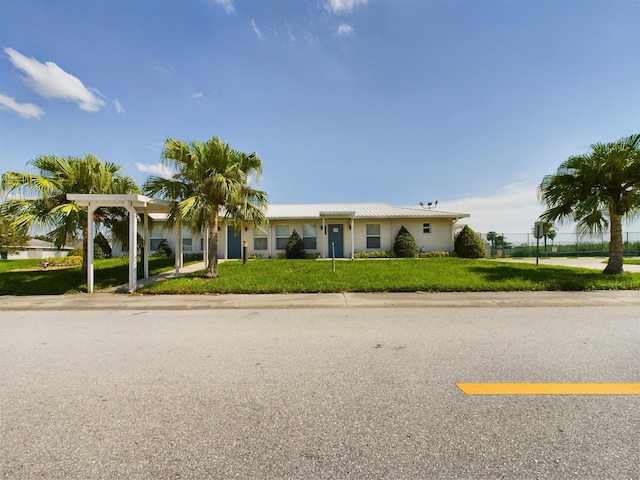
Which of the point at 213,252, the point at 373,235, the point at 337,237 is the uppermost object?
the point at 373,235

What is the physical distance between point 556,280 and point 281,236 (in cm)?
1363

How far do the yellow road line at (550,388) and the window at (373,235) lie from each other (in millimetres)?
16070

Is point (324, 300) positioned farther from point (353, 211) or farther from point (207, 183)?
point (353, 211)

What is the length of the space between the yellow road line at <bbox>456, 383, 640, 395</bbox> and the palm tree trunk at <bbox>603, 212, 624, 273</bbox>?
10239 millimetres

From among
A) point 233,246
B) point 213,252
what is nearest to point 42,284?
point 213,252

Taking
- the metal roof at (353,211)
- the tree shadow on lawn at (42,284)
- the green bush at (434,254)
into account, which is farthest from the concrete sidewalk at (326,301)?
the green bush at (434,254)

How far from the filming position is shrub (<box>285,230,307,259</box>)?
18.3 m

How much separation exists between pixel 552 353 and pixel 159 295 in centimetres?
924

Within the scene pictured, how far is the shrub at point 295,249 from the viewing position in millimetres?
18297

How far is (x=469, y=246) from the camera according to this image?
59.6 ft

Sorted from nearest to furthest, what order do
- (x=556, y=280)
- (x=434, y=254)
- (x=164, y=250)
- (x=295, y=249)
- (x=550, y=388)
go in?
1. (x=550, y=388)
2. (x=556, y=280)
3. (x=295, y=249)
4. (x=434, y=254)
5. (x=164, y=250)

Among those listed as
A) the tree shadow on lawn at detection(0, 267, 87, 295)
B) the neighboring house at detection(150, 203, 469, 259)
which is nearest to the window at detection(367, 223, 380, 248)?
the neighboring house at detection(150, 203, 469, 259)

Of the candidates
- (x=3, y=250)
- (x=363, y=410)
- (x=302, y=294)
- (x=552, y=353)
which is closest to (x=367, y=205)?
(x=302, y=294)

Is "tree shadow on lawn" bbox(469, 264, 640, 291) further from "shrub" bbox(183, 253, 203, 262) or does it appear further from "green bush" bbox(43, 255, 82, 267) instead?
"green bush" bbox(43, 255, 82, 267)
